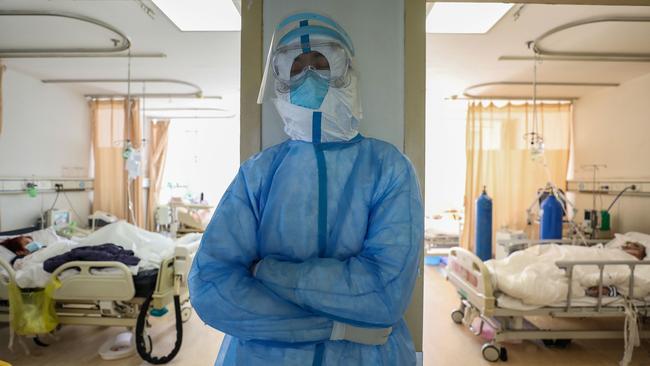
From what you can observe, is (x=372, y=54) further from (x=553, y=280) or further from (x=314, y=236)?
(x=553, y=280)

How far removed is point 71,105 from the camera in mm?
4781

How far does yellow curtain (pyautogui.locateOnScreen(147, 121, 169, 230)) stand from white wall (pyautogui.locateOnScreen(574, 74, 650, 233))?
6.30 metres

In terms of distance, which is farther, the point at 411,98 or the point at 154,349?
the point at 154,349

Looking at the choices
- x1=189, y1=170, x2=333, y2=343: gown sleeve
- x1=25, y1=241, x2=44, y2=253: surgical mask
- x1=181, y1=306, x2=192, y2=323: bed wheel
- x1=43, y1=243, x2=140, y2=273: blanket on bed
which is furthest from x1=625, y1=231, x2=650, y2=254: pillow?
x1=25, y1=241, x2=44, y2=253: surgical mask

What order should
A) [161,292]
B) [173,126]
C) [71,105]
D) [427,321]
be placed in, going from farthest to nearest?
[173,126] → [71,105] → [427,321] → [161,292]

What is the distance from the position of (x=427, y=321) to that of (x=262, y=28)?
9.68ft

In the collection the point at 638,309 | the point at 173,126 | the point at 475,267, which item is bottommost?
the point at 638,309

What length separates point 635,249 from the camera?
308 cm

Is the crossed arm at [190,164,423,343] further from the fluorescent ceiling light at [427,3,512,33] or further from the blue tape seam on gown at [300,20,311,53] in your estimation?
the fluorescent ceiling light at [427,3,512,33]

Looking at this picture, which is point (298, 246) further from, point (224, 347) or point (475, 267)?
point (475, 267)

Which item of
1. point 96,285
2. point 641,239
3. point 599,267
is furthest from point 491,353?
point 96,285

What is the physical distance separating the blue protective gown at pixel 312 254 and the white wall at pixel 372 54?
0.29 meters

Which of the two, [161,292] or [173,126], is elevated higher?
[173,126]

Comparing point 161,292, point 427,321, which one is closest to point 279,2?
point 161,292
